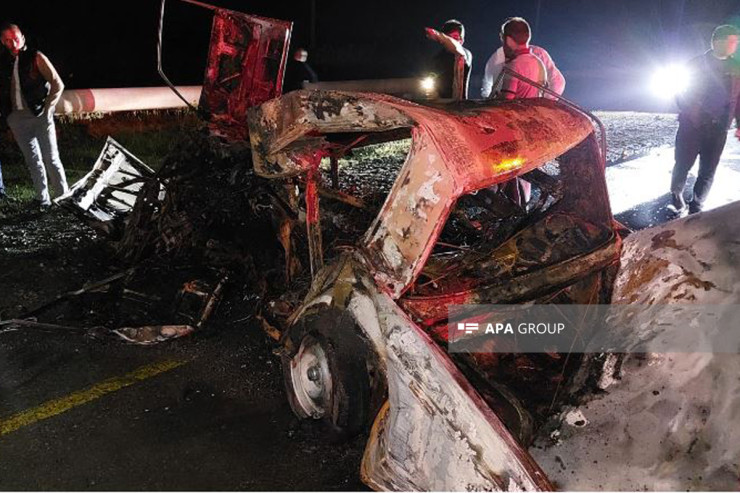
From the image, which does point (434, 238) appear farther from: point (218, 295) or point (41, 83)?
point (41, 83)

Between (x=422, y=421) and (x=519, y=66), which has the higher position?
(x=519, y=66)

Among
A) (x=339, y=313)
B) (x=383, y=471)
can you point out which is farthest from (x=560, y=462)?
(x=339, y=313)

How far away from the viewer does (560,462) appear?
85.1 inches

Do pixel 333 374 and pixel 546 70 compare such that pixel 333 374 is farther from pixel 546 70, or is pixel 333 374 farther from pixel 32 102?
pixel 32 102

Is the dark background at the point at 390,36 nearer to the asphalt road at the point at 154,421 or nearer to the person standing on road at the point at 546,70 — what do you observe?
the person standing on road at the point at 546,70

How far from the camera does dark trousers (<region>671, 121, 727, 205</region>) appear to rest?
5.66 meters

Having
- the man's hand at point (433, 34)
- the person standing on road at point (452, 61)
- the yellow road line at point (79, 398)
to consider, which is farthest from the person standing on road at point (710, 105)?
the yellow road line at point (79, 398)

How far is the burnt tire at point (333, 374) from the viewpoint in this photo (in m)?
2.52

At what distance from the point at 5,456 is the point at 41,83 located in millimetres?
4102

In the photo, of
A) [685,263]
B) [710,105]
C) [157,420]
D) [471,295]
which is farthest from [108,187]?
[710,105]

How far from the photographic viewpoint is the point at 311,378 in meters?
2.75

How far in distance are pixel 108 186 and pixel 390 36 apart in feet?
79.3

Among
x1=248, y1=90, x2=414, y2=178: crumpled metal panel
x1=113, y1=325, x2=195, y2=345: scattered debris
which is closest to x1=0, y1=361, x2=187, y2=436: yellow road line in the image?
x1=113, y1=325, x2=195, y2=345: scattered debris

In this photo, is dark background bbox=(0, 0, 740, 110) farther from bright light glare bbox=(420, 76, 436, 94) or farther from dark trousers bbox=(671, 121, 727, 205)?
dark trousers bbox=(671, 121, 727, 205)
